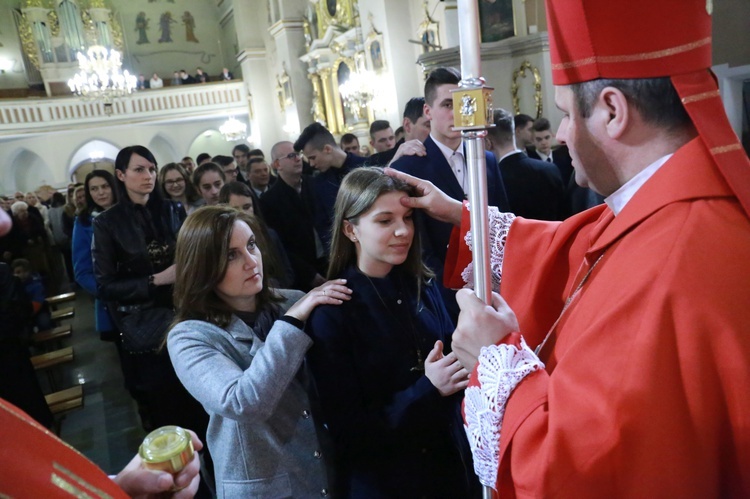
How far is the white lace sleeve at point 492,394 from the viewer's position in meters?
0.99

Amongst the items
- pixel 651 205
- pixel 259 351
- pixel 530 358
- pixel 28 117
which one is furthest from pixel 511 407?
pixel 28 117

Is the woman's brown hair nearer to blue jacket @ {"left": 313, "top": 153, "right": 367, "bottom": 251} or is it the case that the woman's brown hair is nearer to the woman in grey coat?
the woman in grey coat

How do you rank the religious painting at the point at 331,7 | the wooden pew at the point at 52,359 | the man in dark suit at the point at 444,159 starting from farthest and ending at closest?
1. the religious painting at the point at 331,7
2. the wooden pew at the point at 52,359
3. the man in dark suit at the point at 444,159

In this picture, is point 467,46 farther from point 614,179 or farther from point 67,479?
point 67,479

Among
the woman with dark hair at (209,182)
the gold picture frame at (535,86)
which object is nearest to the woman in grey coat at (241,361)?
the woman with dark hair at (209,182)

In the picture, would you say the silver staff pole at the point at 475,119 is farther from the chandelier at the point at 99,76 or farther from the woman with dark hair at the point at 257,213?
the chandelier at the point at 99,76

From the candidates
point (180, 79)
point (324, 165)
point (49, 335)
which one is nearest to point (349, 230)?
point (324, 165)

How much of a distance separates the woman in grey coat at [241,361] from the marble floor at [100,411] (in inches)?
92.3

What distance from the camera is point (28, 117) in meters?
17.0

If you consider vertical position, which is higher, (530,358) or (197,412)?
(530,358)

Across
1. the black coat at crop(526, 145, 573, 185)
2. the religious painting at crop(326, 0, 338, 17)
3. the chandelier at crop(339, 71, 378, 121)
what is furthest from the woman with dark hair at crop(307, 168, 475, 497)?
the religious painting at crop(326, 0, 338, 17)

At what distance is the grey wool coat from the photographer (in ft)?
4.83

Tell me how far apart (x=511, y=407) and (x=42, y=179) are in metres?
21.9

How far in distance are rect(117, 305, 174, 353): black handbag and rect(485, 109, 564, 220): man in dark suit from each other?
2.24 m
